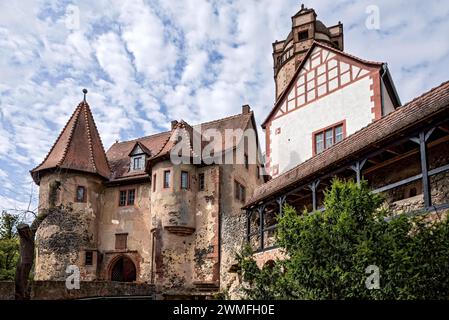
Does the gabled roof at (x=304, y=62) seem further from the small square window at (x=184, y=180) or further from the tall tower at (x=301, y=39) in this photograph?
the tall tower at (x=301, y=39)

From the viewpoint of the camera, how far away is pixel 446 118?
10398 millimetres

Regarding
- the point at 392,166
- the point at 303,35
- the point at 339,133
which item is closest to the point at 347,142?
the point at 392,166

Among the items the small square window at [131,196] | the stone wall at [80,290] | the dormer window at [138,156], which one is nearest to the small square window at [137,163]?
the dormer window at [138,156]

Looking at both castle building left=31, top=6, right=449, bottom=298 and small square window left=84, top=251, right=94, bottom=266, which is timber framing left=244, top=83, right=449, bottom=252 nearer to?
castle building left=31, top=6, right=449, bottom=298

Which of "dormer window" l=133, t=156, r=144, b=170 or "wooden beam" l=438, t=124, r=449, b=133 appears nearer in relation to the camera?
"wooden beam" l=438, t=124, r=449, b=133

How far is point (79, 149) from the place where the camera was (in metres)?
28.7

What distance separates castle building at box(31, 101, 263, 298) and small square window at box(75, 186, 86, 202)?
0.05 metres

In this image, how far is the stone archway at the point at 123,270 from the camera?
92.5 ft

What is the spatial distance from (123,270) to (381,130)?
20.1 metres

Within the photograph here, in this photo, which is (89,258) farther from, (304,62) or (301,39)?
(301,39)

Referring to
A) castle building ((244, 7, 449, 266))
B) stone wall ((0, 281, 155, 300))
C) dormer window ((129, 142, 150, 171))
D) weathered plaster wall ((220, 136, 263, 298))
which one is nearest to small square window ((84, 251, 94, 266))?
stone wall ((0, 281, 155, 300))

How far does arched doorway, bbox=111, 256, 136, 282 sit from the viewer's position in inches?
1120
